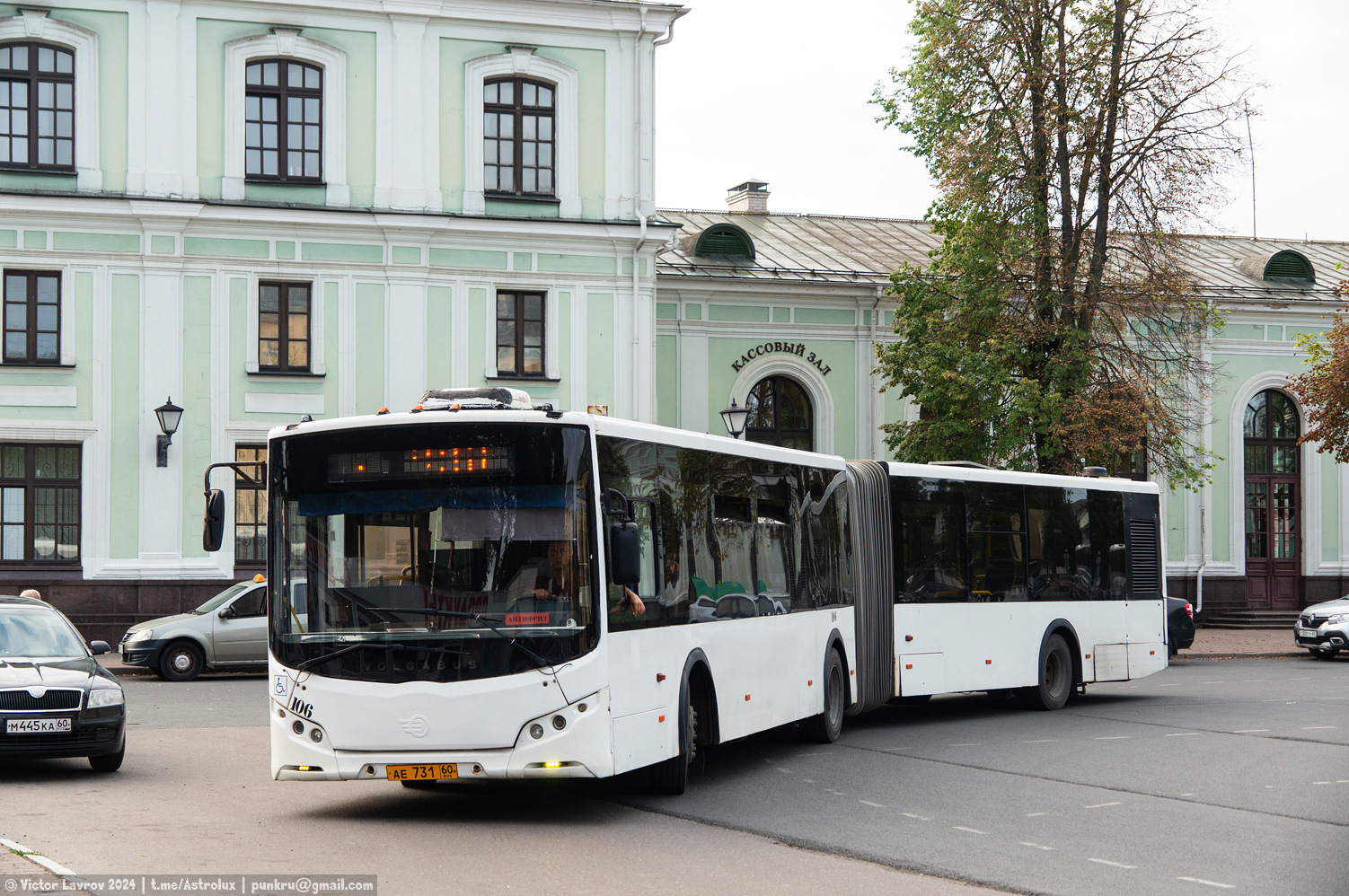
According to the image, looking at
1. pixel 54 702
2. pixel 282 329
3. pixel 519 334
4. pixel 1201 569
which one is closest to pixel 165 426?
pixel 282 329

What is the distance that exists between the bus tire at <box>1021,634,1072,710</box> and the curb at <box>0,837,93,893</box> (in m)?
12.3

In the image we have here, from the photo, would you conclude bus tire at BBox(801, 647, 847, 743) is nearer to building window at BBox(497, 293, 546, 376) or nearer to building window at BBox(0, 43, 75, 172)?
building window at BBox(497, 293, 546, 376)

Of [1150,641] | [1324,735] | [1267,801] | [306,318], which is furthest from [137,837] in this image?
[306,318]

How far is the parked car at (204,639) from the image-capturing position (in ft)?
71.8

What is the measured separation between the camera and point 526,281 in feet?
91.2

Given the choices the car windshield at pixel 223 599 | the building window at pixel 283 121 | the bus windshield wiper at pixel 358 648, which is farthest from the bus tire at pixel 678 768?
the building window at pixel 283 121

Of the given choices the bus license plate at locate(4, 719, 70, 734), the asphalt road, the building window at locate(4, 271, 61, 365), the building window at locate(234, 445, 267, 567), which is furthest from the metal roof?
the bus license plate at locate(4, 719, 70, 734)

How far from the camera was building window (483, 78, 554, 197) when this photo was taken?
27859 millimetres

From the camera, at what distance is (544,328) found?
27969 mm

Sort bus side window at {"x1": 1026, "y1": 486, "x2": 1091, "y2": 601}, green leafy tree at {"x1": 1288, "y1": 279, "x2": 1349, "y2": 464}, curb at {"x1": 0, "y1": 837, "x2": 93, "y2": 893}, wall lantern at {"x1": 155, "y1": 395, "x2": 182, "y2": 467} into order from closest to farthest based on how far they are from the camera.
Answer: curb at {"x1": 0, "y1": 837, "x2": 93, "y2": 893}
bus side window at {"x1": 1026, "y1": 486, "x2": 1091, "y2": 601}
wall lantern at {"x1": 155, "y1": 395, "x2": 182, "y2": 467}
green leafy tree at {"x1": 1288, "y1": 279, "x2": 1349, "y2": 464}

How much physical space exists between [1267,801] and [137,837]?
317 inches

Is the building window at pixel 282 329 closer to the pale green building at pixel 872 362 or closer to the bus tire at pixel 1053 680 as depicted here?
the pale green building at pixel 872 362

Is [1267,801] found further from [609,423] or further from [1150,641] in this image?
[1150,641]

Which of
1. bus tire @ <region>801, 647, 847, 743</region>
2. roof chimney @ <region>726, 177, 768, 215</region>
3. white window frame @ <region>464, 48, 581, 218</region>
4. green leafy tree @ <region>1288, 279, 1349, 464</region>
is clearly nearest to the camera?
bus tire @ <region>801, 647, 847, 743</region>
